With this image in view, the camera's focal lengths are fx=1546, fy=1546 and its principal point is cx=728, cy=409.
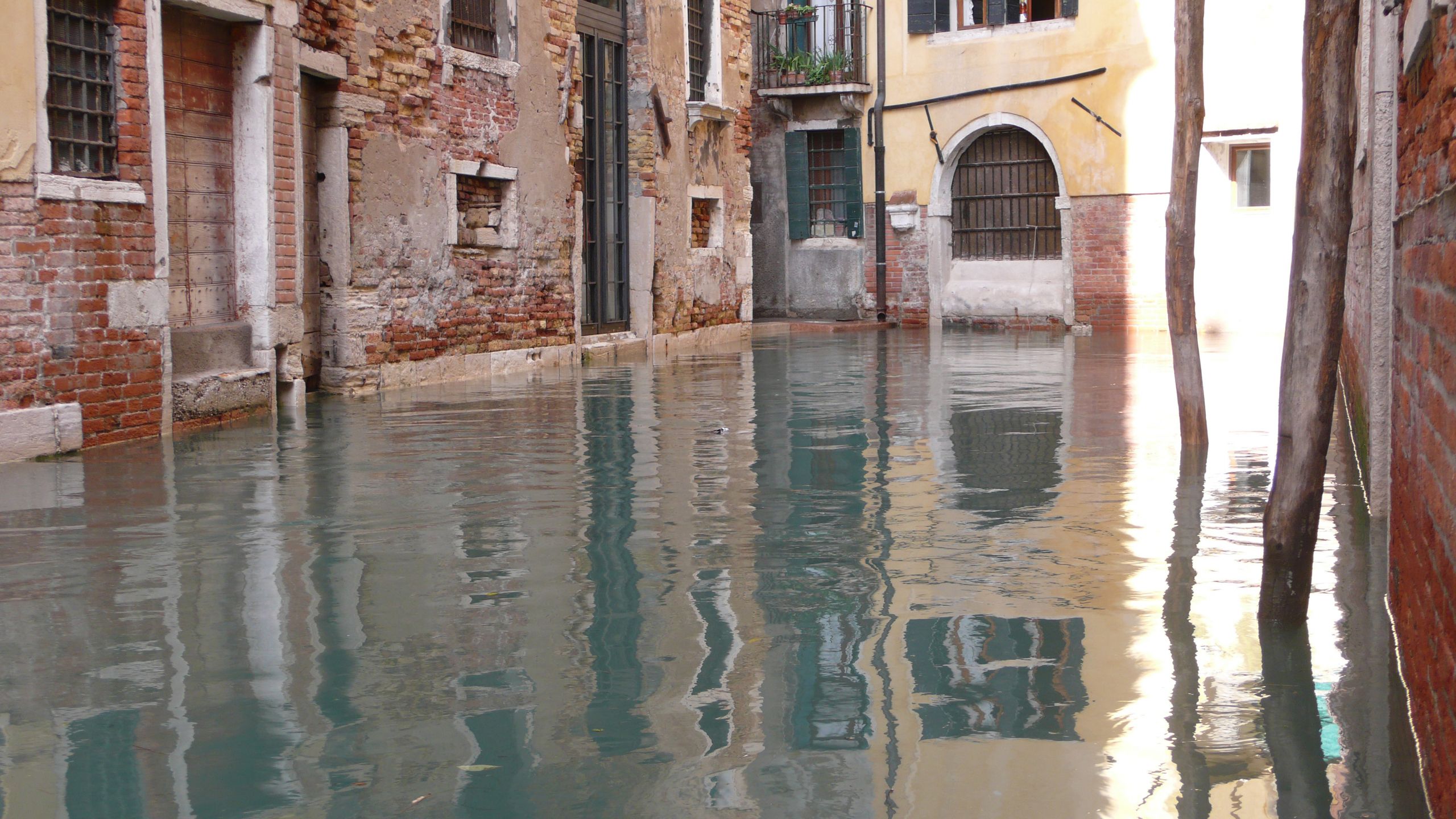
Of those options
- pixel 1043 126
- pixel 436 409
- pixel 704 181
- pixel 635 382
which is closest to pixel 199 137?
pixel 436 409

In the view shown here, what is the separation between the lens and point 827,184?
2256 cm

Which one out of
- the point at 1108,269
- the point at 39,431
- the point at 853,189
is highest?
the point at 853,189

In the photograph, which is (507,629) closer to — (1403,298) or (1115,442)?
(1403,298)

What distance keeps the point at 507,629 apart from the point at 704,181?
14259 millimetres

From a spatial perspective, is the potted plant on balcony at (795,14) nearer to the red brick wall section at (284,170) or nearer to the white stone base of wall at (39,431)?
the red brick wall section at (284,170)

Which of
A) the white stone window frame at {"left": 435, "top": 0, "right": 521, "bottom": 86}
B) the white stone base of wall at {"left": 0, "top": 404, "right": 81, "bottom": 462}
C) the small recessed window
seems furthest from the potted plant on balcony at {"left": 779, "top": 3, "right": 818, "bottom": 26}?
the white stone base of wall at {"left": 0, "top": 404, "right": 81, "bottom": 462}

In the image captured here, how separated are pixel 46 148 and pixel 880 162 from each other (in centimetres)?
1493

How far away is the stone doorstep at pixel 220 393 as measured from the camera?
9.40m

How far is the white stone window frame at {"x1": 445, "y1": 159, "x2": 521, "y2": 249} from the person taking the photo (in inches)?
512

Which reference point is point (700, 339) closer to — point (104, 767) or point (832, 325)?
point (832, 325)

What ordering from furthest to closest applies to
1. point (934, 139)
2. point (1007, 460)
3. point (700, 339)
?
point (934, 139), point (700, 339), point (1007, 460)

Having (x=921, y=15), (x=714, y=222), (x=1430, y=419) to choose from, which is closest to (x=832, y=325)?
(x=714, y=222)

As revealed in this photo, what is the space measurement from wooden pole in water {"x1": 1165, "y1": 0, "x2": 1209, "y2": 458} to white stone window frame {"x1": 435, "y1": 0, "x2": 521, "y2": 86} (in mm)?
6924

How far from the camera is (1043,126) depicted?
786 inches
